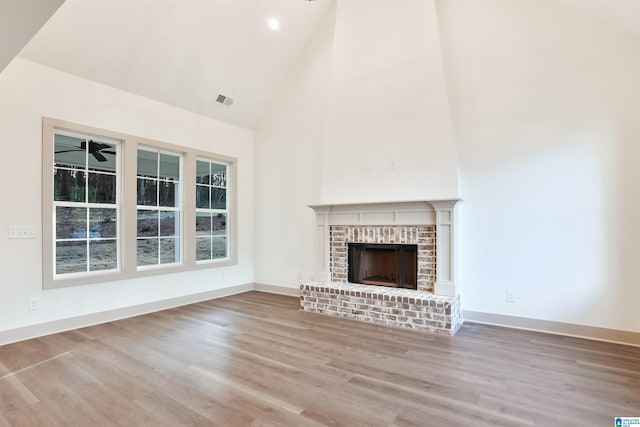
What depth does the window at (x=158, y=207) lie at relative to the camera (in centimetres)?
472

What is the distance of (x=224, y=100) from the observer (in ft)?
17.6

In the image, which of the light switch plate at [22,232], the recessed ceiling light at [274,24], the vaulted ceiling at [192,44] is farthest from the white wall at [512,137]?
the light switch plate at [22,232]

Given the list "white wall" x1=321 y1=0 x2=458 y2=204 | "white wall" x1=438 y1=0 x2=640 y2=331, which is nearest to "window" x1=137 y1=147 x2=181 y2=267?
"white wall" x1=321 y1=0 x2=458 y2=204

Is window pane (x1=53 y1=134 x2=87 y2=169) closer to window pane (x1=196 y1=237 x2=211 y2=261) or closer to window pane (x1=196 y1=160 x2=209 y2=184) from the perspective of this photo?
window pane (x1=196 y1=160 x2=209 y2=184)

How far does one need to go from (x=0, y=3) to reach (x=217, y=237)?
453 centimetres

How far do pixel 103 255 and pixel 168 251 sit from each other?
0.89m

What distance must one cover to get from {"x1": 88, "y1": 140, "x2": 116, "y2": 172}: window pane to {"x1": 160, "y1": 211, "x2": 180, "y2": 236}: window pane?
3.07ft

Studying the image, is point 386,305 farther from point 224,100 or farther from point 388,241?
point 224,100

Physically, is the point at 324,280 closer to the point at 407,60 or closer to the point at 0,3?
the point at 407,60

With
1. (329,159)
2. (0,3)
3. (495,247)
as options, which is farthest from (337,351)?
(0,3)

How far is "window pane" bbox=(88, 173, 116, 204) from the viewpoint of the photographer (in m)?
4.23

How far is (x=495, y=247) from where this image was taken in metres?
3.95

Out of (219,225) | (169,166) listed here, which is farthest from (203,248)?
(169,166)

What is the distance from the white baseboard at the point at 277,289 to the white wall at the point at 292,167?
70 mm
